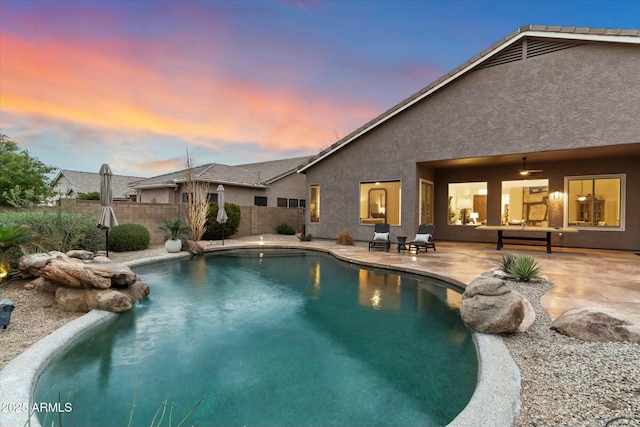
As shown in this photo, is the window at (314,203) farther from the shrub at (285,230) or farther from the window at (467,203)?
the window at (467,203)

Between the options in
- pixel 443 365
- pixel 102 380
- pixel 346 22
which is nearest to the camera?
pixel 102 380

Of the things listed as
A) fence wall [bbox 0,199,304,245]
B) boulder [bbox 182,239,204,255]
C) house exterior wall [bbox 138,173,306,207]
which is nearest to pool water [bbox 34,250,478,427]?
boulder [bbox 182,239,204,255]

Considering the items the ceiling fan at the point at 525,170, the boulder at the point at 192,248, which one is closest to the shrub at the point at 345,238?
the boulder at the point at 192,248

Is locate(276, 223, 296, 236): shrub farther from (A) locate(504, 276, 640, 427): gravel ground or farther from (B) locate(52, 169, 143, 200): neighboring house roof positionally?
(B) locate(52, 169, 143, 200): neighboring house roof

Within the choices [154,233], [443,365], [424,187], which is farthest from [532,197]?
[154,233]

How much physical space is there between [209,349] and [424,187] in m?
11.2

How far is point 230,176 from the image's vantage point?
19000mm

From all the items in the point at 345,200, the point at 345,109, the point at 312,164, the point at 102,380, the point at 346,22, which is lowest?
the point at 102,380

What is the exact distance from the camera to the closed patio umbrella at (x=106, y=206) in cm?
866

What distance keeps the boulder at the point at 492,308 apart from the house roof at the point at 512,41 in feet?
30.1

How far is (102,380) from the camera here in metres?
3.35

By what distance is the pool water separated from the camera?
111 inches

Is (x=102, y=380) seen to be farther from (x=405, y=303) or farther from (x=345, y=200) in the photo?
(x=345, y=200)

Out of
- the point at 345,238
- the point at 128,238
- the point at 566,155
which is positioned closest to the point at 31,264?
the point at 128,238
